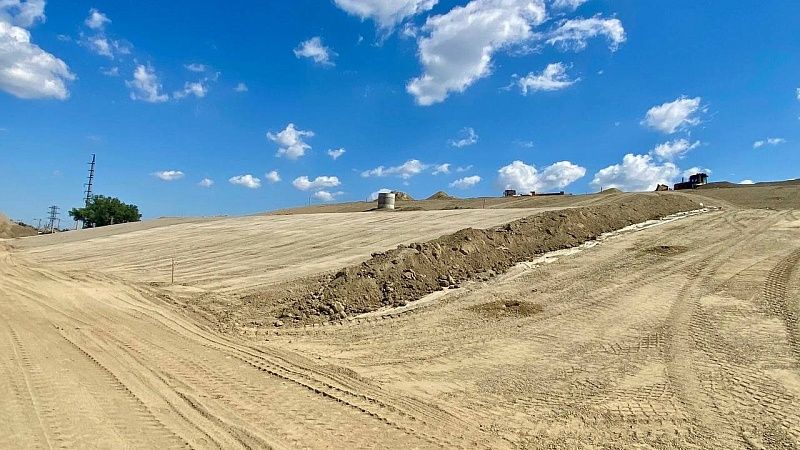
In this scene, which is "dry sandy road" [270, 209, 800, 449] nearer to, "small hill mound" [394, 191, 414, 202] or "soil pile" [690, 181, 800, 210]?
"soil pile" [690, 181, 800, 210]

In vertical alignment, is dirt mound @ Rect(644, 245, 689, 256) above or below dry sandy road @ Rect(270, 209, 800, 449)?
above

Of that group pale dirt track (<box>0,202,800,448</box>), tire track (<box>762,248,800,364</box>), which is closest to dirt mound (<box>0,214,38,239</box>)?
pale dirt track (<box>0,202,800,448</box>)

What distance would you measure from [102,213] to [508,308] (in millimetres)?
64919

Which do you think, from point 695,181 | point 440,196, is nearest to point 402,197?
point 440,196

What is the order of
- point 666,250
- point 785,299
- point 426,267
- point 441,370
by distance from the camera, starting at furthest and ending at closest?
1. point 666,250
2. point 426,267
3. point 785,299
4. point 441,370

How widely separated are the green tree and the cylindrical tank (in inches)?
1602

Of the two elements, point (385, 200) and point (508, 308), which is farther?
point (385, 200)

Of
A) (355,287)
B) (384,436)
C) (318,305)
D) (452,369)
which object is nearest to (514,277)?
(355,287)

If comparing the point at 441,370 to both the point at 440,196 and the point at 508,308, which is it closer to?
the point at 508,308

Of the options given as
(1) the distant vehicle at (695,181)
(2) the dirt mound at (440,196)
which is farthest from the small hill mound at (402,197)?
(1) the distant vehicle at (695,181)

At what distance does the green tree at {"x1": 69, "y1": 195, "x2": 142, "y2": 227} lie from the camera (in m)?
60.8

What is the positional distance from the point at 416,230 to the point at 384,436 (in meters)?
16.8

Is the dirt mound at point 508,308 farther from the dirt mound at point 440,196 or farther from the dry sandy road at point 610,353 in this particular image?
the dirt mound at point 440,196

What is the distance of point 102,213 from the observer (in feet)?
201
